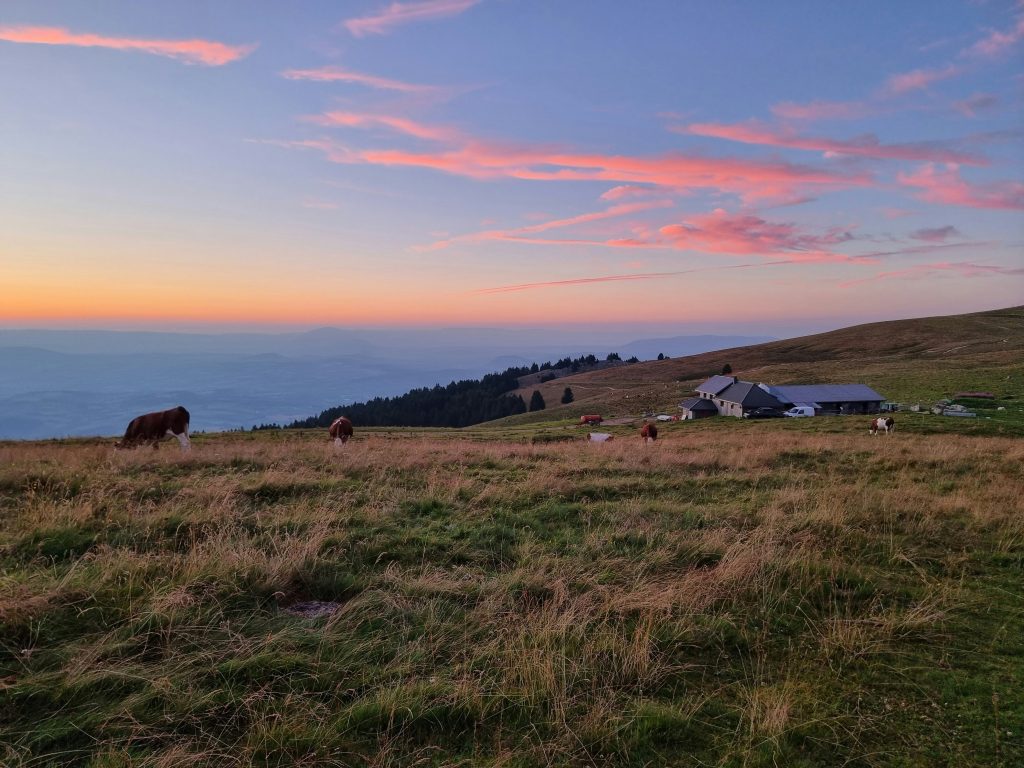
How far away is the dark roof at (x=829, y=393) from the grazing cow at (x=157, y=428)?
56.4 meters

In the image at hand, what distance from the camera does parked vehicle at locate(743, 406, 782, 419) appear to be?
52.7 meters

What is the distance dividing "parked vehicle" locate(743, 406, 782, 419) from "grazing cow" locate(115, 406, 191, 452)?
50.5 metres

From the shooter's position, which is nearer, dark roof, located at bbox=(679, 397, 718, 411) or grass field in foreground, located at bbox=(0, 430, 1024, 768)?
grass field in foreground, located at bbox=(0, 430, 1024, 768)

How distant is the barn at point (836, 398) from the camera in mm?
53375

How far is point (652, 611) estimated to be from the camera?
4570mm

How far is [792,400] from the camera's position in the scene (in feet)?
182

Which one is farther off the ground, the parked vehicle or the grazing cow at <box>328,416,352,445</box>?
the grazing cow at <box>328,416,352,445</box>

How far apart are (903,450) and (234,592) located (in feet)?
64.7

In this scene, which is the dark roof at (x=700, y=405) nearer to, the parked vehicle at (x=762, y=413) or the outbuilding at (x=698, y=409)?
the outbuilding at (x=698, y=409)

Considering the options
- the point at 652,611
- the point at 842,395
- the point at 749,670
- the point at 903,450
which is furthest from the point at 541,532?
the point at 842,395

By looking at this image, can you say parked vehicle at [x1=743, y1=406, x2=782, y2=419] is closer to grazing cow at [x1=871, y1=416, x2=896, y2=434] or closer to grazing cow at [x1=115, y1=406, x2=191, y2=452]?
grazing cow at [x1=871, y1=416, x2=896, y2=434]

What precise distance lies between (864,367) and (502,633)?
90.7 metres

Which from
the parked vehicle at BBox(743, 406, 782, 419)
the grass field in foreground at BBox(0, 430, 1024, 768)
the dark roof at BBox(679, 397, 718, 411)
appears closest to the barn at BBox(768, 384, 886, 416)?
the parked vehicle at BBox(743, 406, 782, 419)

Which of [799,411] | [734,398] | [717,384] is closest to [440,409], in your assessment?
[717,384]
